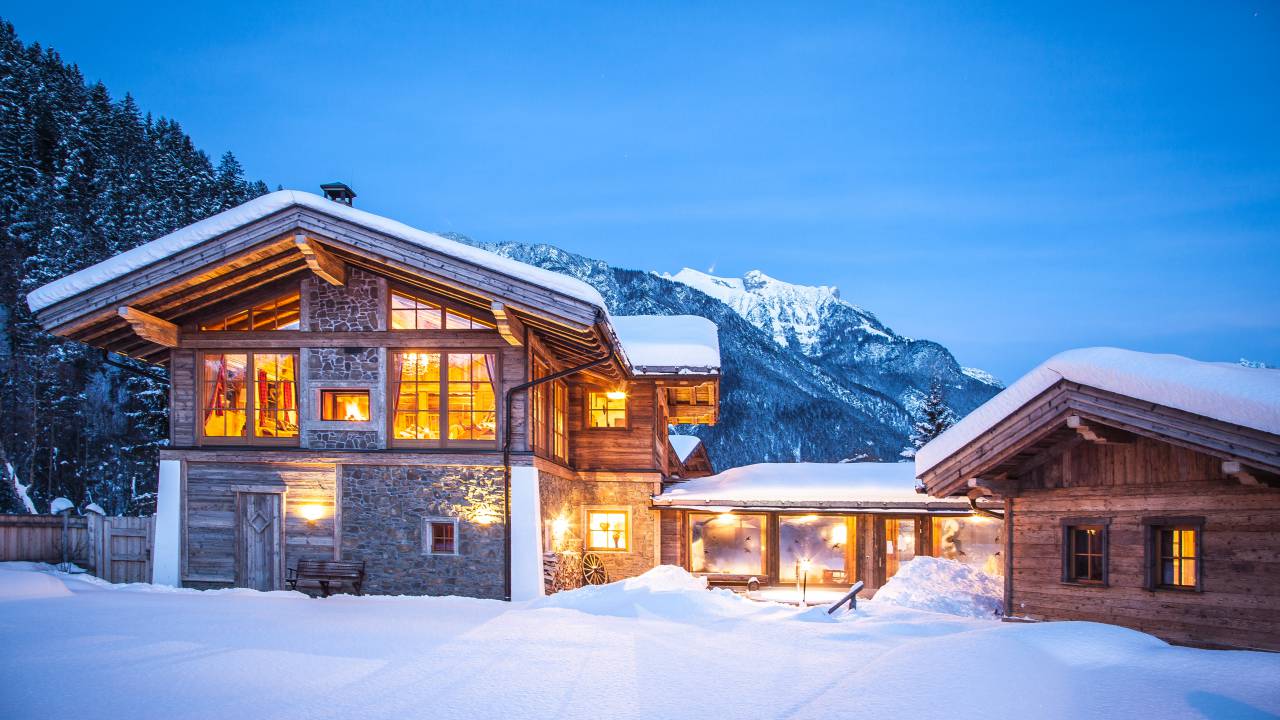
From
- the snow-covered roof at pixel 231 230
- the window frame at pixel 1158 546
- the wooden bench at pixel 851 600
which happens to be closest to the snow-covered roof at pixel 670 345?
the snow-covered roof at pixel 231 230

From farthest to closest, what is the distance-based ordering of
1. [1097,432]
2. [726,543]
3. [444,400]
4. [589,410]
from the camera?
[726,543] < [589,410] < [444,400] < [1097,432]

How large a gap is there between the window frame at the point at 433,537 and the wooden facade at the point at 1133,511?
7.94 m

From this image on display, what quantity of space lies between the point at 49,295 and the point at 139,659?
335 inches

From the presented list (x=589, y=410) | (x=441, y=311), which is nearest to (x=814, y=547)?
(x=589, y=410)

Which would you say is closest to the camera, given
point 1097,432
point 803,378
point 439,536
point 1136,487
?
point 1097,432

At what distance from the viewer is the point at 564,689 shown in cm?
763

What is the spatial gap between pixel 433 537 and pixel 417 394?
8.39 ft

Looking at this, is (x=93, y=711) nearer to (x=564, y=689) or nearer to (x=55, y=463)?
(x=564, y=689)

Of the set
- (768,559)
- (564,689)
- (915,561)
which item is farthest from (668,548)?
(564,689)

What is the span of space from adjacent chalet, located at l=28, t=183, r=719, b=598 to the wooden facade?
6884 mm

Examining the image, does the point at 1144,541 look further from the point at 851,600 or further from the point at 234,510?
the point at 234,510

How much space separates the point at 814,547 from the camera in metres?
24.3

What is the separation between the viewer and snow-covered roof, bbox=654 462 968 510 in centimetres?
1912

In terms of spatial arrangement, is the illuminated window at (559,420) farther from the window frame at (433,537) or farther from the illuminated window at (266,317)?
the illuminated window at (266,317)
